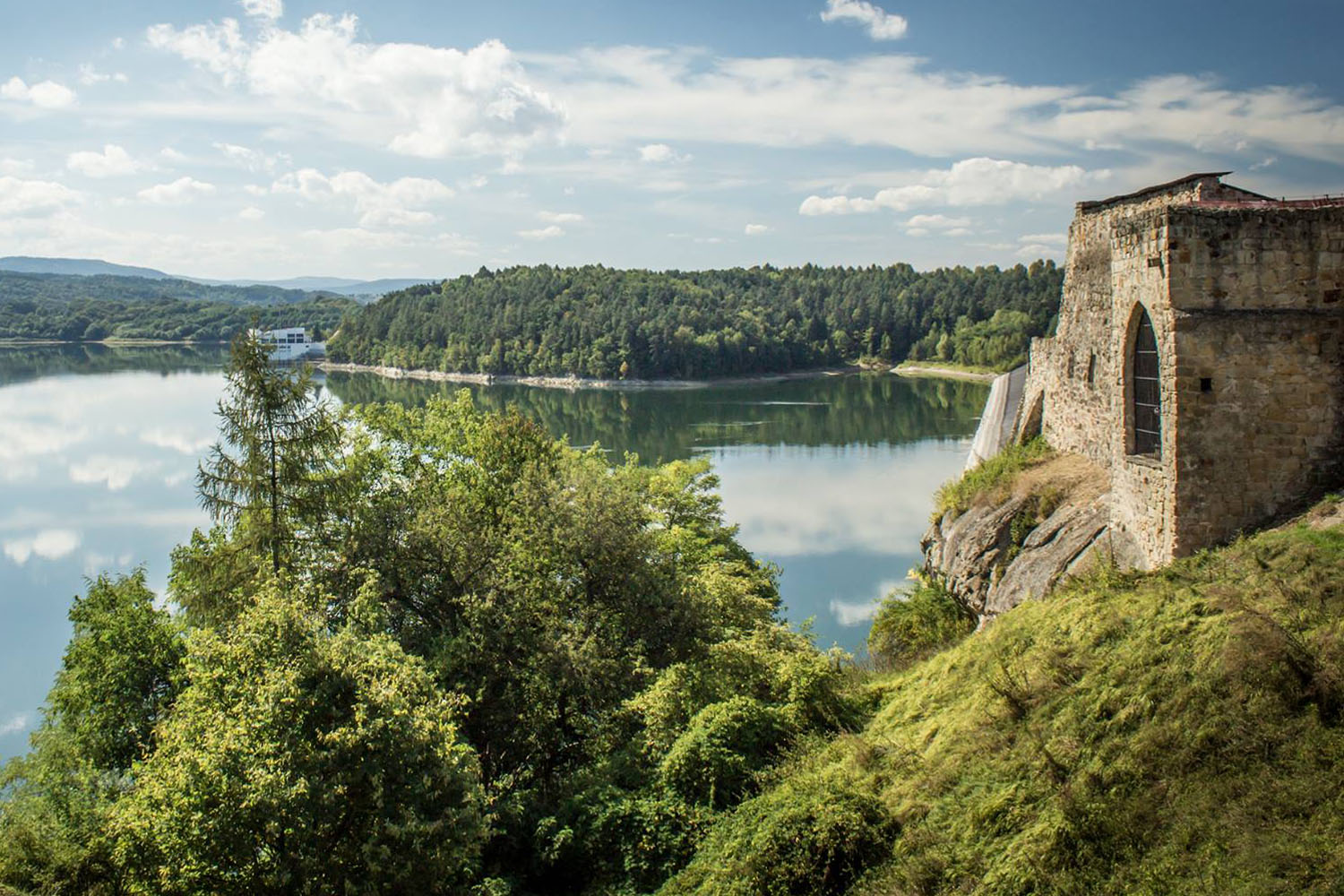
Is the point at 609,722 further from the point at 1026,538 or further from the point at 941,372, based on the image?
the point at 941,372

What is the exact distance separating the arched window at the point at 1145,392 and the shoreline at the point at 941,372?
85.9 m

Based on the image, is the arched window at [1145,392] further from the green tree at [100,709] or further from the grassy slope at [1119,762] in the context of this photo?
the green tree at [100,709]

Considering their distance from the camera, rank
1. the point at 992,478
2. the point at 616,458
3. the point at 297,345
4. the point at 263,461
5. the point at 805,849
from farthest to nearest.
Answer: the point at 297,345 → the point at 616,458 → the point at 992,478 → the point at 263,461 → the point at 805,849

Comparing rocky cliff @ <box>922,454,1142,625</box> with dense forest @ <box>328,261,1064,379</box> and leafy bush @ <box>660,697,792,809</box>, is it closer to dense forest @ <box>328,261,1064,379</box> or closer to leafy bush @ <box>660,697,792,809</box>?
leafy bush @ <box>660,697,792,809</box>

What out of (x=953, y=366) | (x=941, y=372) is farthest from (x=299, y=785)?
(x=953, y=366)

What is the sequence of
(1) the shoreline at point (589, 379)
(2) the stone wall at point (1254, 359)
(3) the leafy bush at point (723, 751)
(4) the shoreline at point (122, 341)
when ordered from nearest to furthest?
(2) the stone wall at point (1254, 359) → (3) the leafy bush at point (723, 751) → (1) the shoreline at point (589, 379) → (4) the shoreline at point (122, 341)

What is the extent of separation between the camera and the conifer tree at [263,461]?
16.7m

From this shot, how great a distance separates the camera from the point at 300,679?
9.64 metres

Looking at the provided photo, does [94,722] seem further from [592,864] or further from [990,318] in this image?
[990,318]

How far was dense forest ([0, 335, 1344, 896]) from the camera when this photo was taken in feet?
24.2

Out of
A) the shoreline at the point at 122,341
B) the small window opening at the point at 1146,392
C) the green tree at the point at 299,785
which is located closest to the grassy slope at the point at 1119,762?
the small window opening at the point at 1146,392

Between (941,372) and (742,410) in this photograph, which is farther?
(941,372)

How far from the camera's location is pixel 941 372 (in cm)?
10738

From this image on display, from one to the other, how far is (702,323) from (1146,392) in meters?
102
